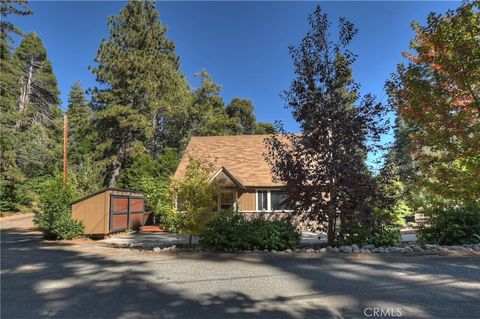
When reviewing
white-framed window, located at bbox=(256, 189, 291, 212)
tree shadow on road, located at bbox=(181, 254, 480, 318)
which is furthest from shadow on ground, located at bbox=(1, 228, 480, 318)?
white-framed window, located at bbox=(256, 189, 291, 212)

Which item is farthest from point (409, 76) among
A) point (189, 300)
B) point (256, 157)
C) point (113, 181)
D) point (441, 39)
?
point (113, 181)

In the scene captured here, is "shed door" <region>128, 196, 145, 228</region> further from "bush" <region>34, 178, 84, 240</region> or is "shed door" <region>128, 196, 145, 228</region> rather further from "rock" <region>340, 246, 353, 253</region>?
"rock" <region>340, 246, 353, 253</region>

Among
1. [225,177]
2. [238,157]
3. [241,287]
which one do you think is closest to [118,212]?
[225,177]

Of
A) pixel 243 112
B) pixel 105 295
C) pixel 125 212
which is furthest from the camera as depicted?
pixel 243 112

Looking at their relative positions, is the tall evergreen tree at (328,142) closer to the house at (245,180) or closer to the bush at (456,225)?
the bush at (456,225)

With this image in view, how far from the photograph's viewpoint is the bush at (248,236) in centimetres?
1063

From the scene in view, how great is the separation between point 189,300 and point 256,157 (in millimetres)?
18649

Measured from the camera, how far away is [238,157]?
24672 mm

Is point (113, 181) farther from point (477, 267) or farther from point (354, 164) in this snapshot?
point (477, 267)

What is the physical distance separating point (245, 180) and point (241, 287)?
1531 cm

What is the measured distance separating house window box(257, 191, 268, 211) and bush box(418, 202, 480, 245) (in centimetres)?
1129
